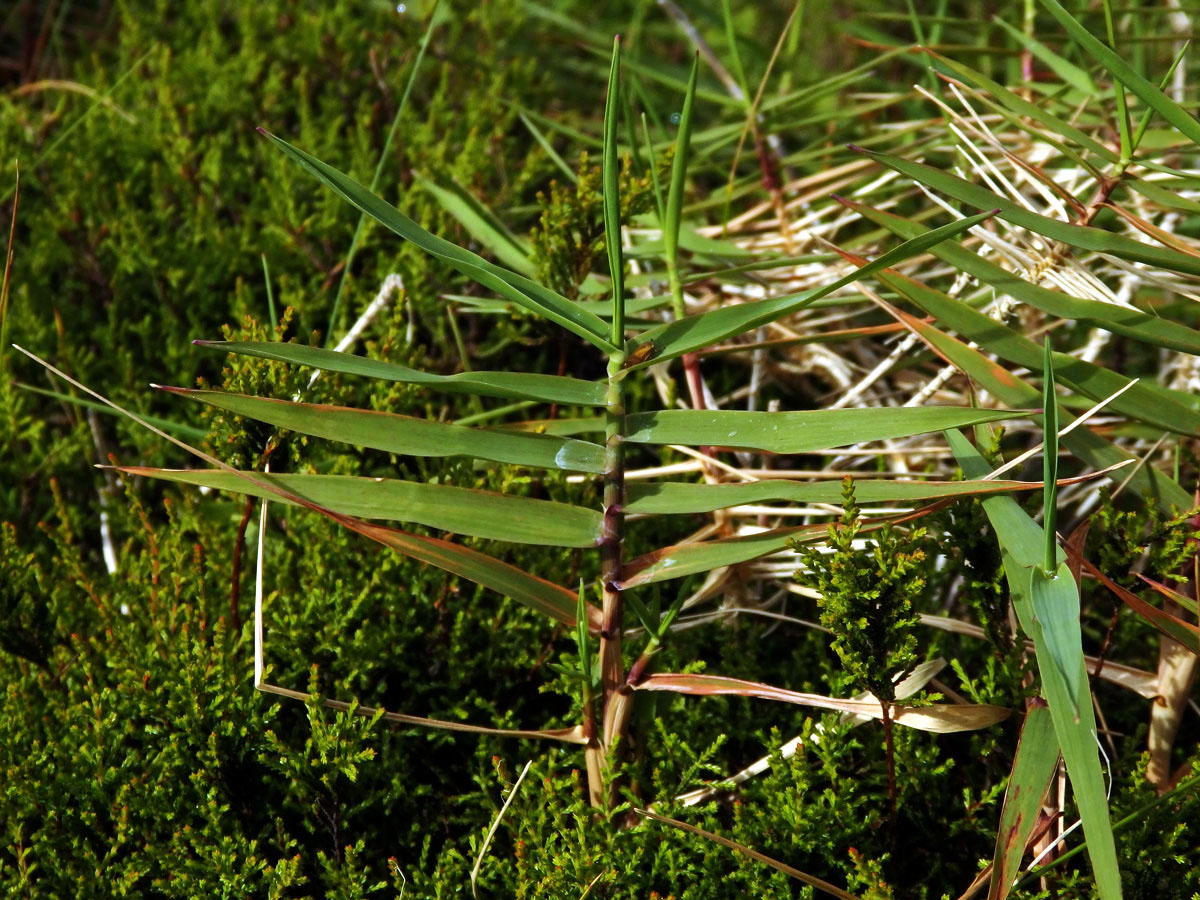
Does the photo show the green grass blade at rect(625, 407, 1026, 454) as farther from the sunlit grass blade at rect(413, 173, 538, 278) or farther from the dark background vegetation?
the sunlit grass blade at rect(413, 173, 538, 278)

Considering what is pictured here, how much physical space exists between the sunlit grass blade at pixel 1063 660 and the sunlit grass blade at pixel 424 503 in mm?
457

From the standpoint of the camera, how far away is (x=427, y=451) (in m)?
1.08

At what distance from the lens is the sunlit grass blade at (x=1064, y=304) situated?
51.6 inches

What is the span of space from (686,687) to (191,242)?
4.82 ft

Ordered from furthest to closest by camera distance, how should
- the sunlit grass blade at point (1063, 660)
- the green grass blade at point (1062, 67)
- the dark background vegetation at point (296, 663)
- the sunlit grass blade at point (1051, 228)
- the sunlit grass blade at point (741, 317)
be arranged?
the green grass blade at point (1062, 67), the sunlit grass blade at point (1051, 228), the dark background vegetation at point (296, 663), the sunlit grass blade at point (741, 317), the sunlit grass blade at point (1063, 660)

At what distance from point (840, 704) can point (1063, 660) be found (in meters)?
0.29

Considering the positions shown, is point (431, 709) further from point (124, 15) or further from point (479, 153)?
point (124, 15)

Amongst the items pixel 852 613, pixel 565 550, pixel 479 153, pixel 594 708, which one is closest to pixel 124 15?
pixel 479 153

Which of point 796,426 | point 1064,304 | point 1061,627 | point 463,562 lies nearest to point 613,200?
point 796,426

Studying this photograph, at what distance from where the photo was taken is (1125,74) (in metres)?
1.24

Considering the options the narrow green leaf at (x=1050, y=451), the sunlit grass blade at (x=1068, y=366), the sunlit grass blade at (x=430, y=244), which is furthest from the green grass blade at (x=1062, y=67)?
the sunlit grass blade at (x=430, y=244)

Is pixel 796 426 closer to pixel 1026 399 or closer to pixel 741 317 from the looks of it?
pixel 741 317

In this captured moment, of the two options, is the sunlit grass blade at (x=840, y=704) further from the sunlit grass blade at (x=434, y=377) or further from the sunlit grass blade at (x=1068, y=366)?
the sunlit grass blade at (x=1068, y=366)

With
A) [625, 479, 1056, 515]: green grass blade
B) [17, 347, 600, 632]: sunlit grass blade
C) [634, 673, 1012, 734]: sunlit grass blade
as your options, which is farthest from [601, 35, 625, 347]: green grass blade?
[634, 673, 1012, 734]: sunlit grass blade
